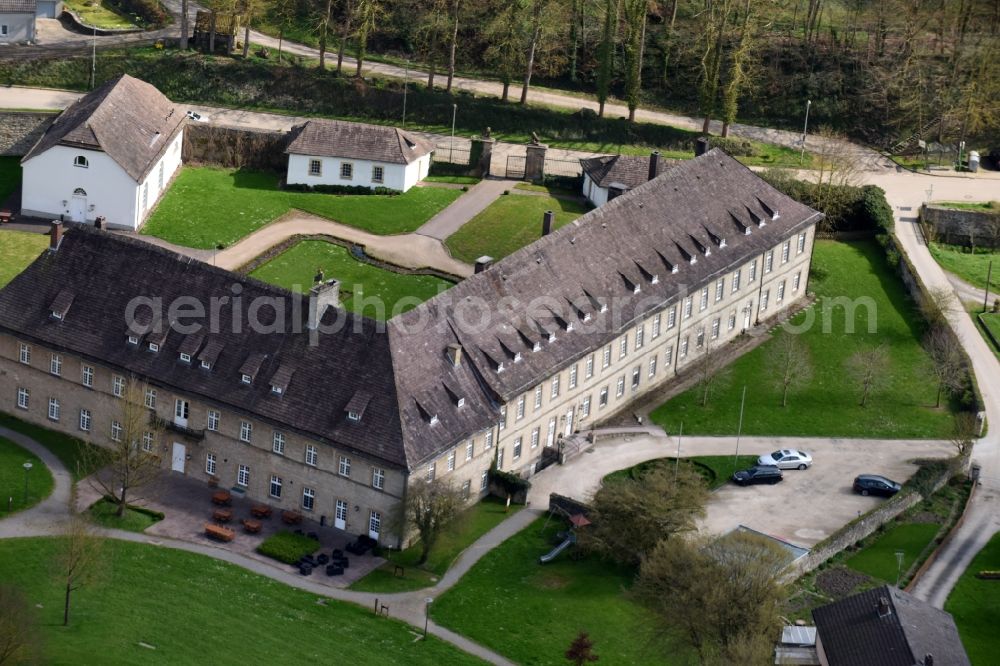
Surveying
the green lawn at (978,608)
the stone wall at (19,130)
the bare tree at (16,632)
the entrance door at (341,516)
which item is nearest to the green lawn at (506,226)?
the entrance door at (341,516)

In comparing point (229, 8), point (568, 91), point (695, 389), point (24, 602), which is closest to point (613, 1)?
point (568, 91)

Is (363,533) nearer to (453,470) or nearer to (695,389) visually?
(453,470)

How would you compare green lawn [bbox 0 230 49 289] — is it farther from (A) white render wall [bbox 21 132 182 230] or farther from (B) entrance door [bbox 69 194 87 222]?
(A) white render wall [bbox 21 132 182 230]

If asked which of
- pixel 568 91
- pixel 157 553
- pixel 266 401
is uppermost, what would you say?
pixel 568 91

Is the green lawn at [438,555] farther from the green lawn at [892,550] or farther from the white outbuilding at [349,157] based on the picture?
the white outbuilding at [349,157]

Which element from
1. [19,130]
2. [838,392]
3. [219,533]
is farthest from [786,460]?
[19,130]

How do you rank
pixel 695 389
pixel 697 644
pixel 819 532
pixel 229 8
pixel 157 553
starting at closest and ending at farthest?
pixel 697 644
pixel 157 553
pixel 819 532
pixel 695 389
pixel 229 8

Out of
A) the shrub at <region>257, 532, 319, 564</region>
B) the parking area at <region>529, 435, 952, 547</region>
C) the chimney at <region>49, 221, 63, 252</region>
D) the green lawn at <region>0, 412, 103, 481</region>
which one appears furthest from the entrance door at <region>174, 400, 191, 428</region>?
the parking area at <region>529, 435, 952, 547</region>
